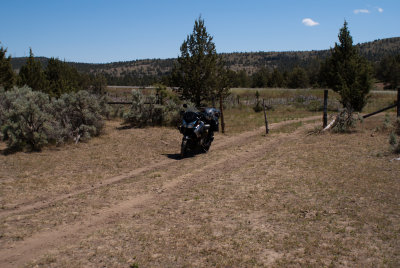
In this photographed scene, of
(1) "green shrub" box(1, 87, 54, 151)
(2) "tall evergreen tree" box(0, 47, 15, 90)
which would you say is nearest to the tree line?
(2) "tall evergreen tree" box(0, 47, 15, 90)

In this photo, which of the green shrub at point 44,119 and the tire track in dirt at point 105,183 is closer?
the tire track in dirt at point 105,183

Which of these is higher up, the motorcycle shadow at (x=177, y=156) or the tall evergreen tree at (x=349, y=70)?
the tall evergreen tree at (x=349, y=70)

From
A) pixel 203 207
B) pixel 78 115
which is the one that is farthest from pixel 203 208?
pixel 78 115

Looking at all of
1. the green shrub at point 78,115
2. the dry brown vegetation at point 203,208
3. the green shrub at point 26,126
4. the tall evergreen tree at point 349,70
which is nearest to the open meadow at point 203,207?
the dry brown vegetation at point 203,208

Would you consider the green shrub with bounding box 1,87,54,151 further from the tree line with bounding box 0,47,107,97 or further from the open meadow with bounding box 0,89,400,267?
the tree line with bounding box 0,47,107,97

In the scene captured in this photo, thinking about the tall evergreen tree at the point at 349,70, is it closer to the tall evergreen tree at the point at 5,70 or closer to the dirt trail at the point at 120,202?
the dirt trail at the point at 120,202

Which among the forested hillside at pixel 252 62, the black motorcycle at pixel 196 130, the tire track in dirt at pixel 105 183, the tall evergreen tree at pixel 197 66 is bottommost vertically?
the tire track in dirt at pixel 105 183

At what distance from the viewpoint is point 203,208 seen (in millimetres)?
6547

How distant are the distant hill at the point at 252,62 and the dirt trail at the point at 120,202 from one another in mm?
107470

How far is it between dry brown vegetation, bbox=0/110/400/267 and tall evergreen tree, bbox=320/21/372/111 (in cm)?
1076

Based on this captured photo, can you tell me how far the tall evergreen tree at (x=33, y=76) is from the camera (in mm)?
23594

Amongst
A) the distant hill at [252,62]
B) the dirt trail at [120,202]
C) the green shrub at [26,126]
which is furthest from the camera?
the distant hill at [252,62]

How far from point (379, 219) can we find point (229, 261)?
3048 mm

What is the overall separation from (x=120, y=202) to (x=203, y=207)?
76.9 inches
